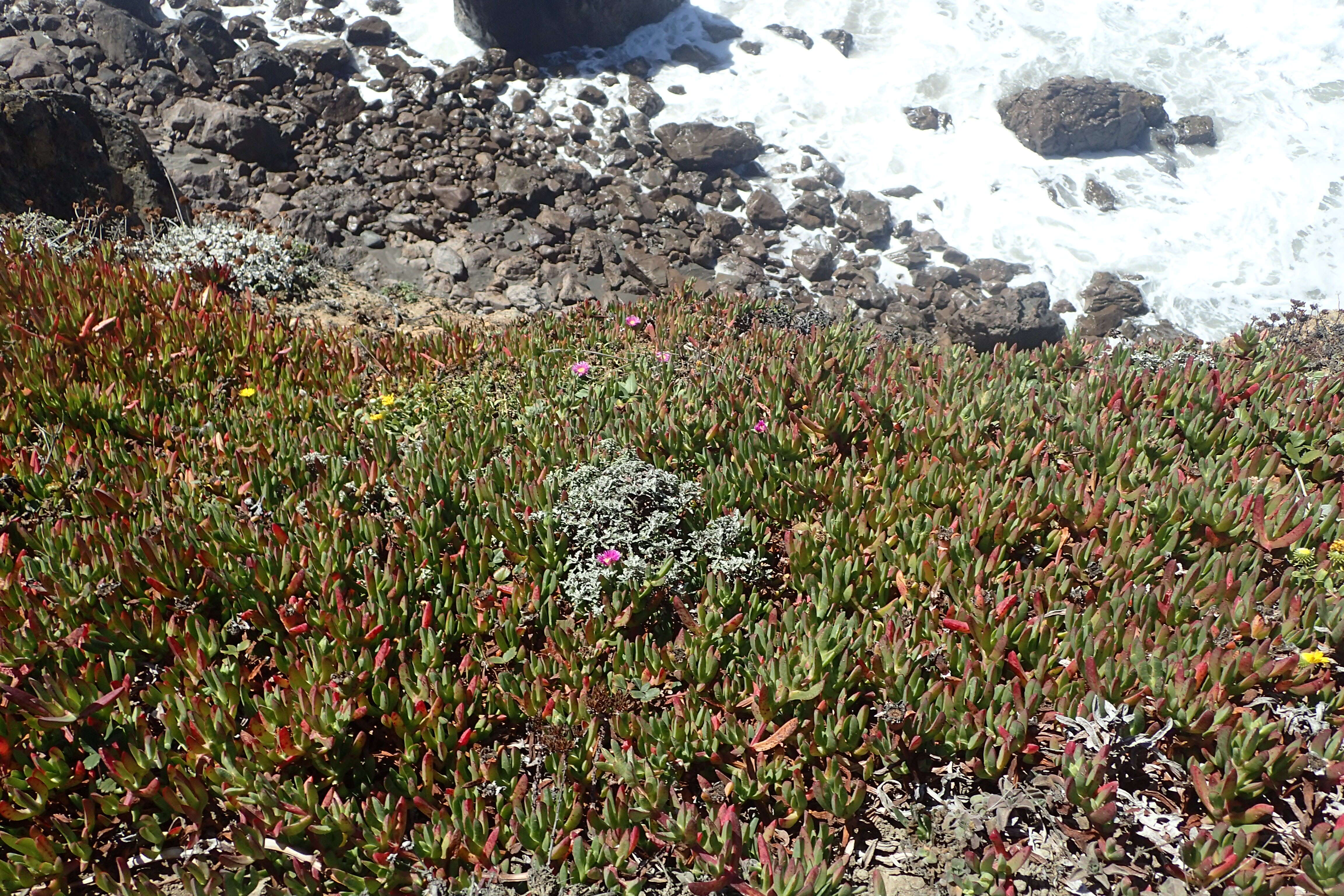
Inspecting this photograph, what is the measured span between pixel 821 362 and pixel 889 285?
9468 millimetres

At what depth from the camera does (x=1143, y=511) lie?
3488mm

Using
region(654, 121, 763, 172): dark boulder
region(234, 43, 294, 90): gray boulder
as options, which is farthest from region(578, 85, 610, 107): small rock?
region(234, 43, 294, 90): gray boulder

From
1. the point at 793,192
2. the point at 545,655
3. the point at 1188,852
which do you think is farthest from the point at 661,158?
the point at 1188,852

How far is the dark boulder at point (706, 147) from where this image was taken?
50.6 ft

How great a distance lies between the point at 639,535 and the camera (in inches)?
135

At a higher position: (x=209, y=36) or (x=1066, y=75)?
(x=1066, y=75)

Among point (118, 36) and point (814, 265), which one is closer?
point (814, 265)

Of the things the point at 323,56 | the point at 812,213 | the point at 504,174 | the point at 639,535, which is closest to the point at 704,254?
the point at 812,213

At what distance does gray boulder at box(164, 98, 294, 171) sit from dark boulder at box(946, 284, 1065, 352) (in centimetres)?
1131

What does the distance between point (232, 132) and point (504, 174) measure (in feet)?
14.4

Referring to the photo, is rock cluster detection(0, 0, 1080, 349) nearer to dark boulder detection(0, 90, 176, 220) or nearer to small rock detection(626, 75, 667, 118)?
small rock detection(626, 75, 667, 118)

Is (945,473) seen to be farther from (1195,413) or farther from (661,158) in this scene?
(661,158)

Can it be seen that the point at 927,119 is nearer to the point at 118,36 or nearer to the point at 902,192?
the point at 902,192

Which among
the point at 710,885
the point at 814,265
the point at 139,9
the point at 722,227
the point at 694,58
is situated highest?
the point at 139,9
